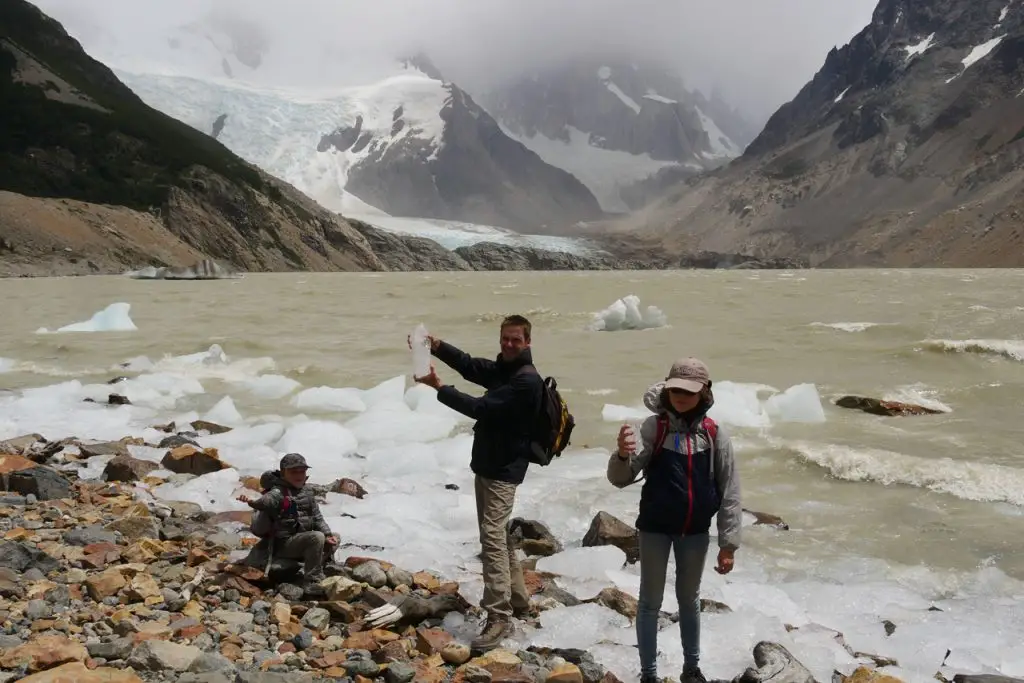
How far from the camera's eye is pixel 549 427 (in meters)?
5.35

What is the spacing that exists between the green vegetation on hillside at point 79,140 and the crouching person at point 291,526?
103922 mm

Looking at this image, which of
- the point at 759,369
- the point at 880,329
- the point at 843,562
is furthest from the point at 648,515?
the point at 880,329

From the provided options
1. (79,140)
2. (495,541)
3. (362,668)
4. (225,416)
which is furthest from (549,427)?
(79,140)

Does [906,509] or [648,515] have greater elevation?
[648,515]

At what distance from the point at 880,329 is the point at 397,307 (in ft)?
80.9

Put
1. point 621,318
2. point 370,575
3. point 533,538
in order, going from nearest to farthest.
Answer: point 370,575 → point 533,538 → point 621,318

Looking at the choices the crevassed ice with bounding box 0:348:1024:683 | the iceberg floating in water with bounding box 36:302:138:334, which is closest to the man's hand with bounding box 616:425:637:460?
the crevassed ice with bounding box 0:348:1024:683

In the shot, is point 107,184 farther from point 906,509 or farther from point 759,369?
point 906,509

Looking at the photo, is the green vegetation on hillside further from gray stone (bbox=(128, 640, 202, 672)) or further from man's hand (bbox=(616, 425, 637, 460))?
man's hand (bbox=(616, 425, 637, 460))

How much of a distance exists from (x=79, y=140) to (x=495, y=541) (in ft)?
390

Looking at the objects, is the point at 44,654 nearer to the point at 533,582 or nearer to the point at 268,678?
the point at 268,678

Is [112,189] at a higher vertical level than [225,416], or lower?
higher

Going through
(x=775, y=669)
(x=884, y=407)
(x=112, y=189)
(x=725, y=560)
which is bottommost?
(x=775, y=669)

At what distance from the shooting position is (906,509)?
32.2 ft
